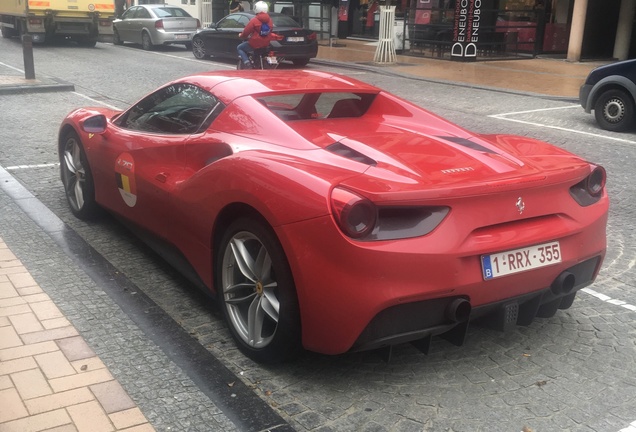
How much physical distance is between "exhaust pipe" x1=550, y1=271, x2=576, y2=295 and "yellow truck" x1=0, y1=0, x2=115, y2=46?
939 inches

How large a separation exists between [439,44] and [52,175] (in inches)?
669

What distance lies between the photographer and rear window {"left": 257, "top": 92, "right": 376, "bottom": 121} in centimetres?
440

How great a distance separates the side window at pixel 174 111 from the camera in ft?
14.8

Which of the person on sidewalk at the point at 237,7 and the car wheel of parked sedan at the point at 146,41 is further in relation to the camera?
the car wheel of parked sedan at the point at 146,41

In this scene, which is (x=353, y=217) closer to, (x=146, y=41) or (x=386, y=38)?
(x=386, y=38)

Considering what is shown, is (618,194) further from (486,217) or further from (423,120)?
(486,217)

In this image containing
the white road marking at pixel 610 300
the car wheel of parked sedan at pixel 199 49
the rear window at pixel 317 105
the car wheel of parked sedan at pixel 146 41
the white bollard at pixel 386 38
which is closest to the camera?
the rear window at pixel 317 105

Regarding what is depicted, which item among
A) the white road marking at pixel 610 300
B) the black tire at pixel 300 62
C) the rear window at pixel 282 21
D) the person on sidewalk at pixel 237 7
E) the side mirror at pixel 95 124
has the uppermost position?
the person on sidewalk at pixel 237 7

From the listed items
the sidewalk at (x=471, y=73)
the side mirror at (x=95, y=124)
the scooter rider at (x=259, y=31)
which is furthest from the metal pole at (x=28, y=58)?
the side mirror at (x=95, y=124)

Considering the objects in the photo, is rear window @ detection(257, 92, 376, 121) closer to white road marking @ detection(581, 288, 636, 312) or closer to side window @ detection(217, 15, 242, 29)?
white road marking @ detection(581, 288, 636, 312)

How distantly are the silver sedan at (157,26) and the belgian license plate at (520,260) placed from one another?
22752mm

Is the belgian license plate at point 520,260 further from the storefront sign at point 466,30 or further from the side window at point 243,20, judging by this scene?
the storefront sign at point 466,30

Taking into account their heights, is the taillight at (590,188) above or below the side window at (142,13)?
below

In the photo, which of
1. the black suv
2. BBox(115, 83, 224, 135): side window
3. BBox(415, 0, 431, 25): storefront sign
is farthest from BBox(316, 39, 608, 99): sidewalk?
BBox(115, 83, 224, 135): side window
